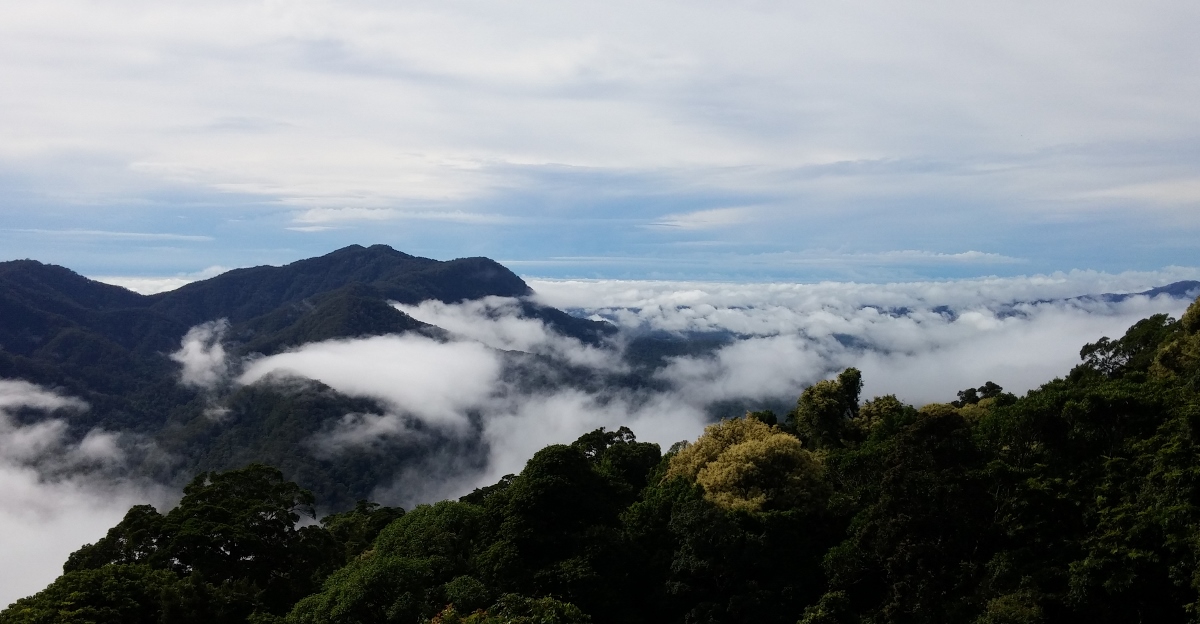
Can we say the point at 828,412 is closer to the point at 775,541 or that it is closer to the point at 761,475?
the point at 761,475

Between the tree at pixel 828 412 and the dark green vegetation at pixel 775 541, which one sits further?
the tree at pixel 828 412

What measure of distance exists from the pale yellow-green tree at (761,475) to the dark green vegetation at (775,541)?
77 millimetres

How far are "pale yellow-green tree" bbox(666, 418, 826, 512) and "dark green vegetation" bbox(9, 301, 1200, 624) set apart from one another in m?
0.08

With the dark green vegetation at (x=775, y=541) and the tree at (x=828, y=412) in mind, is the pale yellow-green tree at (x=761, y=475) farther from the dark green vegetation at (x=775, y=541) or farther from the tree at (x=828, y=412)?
the tree at (x=828, y=412)

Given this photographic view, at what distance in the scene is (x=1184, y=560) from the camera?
1758cm

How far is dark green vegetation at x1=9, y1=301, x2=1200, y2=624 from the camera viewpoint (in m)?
18.8

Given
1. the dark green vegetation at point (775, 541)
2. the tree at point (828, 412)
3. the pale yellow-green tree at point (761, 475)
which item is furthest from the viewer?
the tree at point (828, 412)

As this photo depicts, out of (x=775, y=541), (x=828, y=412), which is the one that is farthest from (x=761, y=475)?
(x=828, y=412)

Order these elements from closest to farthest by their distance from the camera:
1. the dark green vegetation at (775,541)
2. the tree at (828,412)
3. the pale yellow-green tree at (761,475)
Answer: the dark green vegetation at (775,541) < the pale yellow-green tree at (761,475) < the tree at (828,412)

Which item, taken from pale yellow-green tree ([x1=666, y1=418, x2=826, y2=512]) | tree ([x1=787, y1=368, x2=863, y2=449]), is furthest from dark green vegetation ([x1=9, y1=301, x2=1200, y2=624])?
tree ([x1=787, y1=368, x2=863, y2=449])

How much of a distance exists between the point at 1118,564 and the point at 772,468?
989cm

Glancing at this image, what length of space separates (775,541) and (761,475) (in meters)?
2.89

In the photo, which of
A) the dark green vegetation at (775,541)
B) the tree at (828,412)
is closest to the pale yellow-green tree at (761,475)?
the dark green vegetation at (775,541)

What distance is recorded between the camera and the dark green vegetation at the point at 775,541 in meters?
18.8
